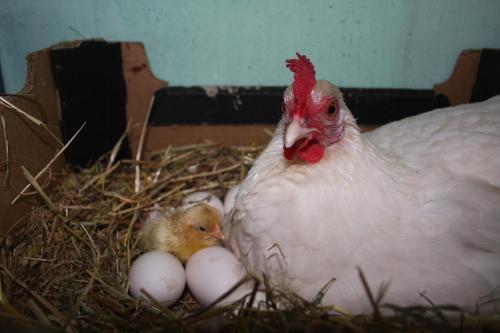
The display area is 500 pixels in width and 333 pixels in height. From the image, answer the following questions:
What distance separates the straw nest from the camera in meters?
1.09

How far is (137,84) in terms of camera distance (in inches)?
89.0

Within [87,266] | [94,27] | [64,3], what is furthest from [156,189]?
[64,3]

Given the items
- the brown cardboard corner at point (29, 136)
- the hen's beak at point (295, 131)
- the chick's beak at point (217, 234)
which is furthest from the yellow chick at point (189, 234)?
the hen's beak at point (295, 131)

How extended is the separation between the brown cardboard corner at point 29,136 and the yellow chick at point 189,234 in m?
0.60

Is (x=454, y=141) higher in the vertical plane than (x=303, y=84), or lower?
lower

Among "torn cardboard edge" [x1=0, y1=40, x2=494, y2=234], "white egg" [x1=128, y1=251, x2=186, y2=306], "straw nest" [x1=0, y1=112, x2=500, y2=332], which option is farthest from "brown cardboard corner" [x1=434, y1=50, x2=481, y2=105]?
"white egg" [x1=128, y1=251, x2=186, y2=306]

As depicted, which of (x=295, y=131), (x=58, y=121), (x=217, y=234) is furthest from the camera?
(x=58, y=121)

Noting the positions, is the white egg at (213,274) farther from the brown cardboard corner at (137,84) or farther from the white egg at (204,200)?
the brown cardboard corner at (137,84)

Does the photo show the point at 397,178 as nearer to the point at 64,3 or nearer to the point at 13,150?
the point at 13,150

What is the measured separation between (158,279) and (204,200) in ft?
2.00

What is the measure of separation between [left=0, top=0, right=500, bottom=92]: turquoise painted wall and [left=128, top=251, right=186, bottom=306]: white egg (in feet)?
3.85

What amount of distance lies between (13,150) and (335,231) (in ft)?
4.44

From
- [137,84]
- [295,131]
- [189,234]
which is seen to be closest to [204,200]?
[189,234]

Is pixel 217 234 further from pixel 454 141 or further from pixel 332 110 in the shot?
pixel 454 141
